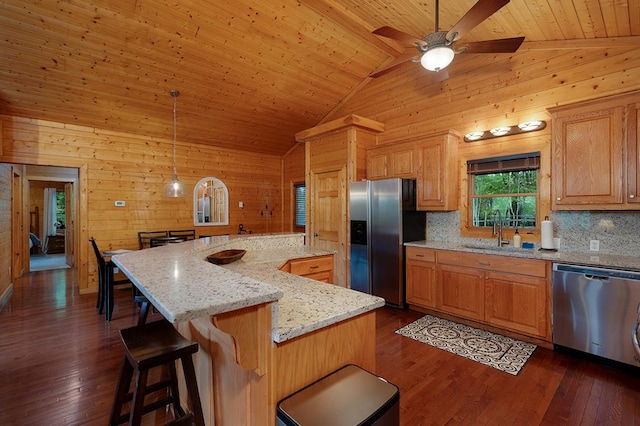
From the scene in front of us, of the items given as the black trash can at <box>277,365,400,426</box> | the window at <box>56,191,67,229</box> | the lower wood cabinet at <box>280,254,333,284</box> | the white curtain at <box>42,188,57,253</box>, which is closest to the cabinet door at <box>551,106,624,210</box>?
the lower wood cabinet at <box>280,254,333,284</box>

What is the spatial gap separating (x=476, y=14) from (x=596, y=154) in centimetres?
179

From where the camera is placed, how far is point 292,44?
13.9 ft

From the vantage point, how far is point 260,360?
107 cm

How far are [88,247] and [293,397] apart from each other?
5375 mm

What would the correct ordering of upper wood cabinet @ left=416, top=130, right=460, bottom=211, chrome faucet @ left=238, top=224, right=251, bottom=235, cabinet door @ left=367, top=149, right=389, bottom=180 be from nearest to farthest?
upper wood cabinet @ left=416, top=130, right=460, bottom=211
cabinet door @ left=367, top=149, right=389, bottom=180
chrome faucet @ left=238, top=224, right=251, bottom=235

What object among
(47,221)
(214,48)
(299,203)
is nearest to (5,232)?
(214,48)

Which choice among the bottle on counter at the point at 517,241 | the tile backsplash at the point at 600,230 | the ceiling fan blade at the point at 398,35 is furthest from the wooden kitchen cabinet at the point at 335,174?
the tile backsplash at the point at 600,230

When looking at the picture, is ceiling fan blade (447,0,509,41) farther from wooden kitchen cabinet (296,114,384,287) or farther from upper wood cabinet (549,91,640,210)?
wooden kitchen cabinet (296,114,384,287)

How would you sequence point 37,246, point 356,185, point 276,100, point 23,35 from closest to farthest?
point 23,35, point 356,185, point 276,100, point 37,246

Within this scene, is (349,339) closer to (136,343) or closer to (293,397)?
(293,397)

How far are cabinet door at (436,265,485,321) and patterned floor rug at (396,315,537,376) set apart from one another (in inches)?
7.1

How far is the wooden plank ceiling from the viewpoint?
10.1 feet

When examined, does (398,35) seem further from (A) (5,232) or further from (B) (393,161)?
(A) (5,232)

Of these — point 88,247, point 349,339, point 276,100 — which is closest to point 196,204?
point 88,247
